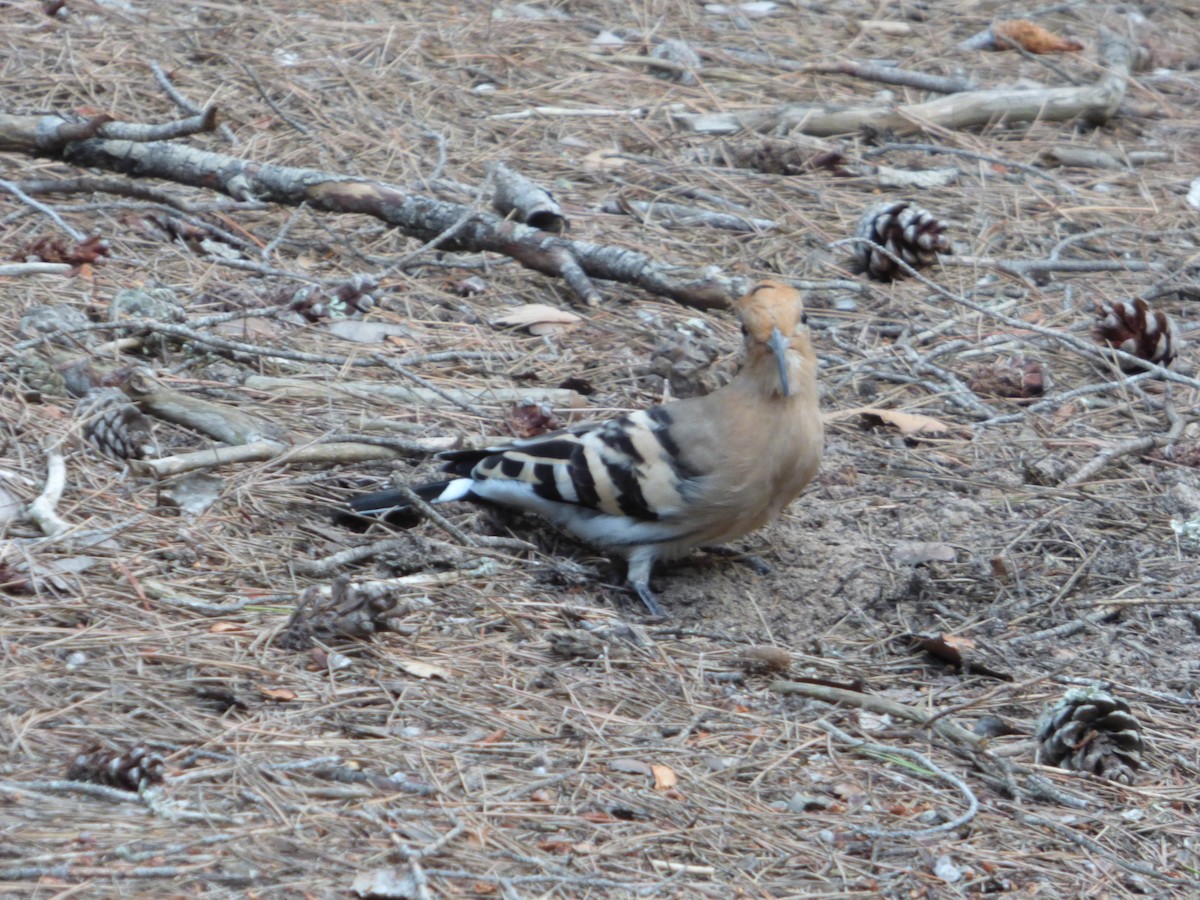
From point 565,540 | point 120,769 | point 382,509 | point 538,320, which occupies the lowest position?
point 565,540

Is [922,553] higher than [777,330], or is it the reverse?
[777,330]

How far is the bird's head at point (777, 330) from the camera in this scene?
401 cm

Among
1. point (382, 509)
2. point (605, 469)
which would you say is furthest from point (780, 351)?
point (382, 509)

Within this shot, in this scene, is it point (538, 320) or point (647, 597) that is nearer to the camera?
point (647, 597)

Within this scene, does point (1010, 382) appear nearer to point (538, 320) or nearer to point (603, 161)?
point (538, 320)

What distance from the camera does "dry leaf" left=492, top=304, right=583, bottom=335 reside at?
17.2 ft

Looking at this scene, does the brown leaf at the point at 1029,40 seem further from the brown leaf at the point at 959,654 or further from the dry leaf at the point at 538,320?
the brown leaf at the point at 959,654

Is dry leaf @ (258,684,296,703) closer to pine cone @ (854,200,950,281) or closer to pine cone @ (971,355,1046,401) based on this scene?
pine cone @ (971,355,1046,401)

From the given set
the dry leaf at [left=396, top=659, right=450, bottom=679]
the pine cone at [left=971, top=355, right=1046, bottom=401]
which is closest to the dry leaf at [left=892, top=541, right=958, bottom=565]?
the pine cone at [left=971, top=355, right=1046, bottom=401]

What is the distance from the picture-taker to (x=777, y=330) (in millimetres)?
4016

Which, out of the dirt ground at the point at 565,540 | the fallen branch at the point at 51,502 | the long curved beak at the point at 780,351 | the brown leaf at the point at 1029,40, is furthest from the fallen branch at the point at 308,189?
the brown leaf at the point at 1029,40

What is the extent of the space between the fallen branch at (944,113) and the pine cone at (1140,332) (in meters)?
2.16

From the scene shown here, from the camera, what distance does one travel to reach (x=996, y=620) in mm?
3859

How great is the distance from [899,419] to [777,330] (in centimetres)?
94
